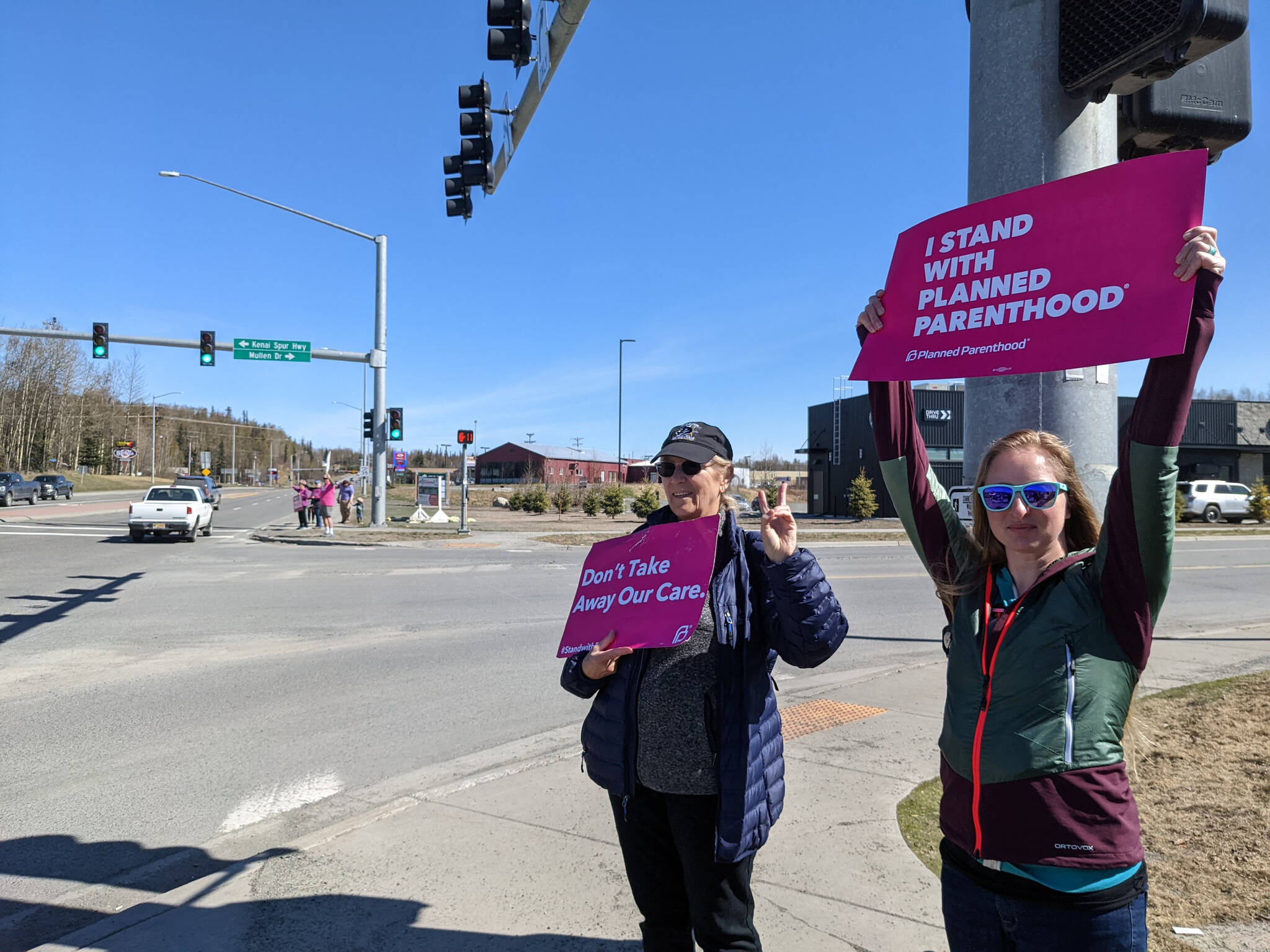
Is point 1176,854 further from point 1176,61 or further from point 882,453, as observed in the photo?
point 1176,61

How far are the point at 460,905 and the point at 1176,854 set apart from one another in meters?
3.06

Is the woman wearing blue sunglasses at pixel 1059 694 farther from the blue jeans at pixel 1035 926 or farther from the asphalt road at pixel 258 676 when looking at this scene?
the asphalt road at pixel 258 676

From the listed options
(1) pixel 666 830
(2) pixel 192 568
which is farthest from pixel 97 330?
(1) pixel 666 830

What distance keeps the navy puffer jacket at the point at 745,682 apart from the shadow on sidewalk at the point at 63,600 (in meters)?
9.51

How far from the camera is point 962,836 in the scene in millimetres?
1892

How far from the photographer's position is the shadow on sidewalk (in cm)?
982

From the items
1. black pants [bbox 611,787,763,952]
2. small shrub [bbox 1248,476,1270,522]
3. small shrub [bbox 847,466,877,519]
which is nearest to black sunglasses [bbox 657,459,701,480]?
black pants [bbox 611,787,763,952]

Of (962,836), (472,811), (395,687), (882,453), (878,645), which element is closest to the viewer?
(962,836)

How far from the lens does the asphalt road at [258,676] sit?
4586 millimetres

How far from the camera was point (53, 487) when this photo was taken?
171 feet

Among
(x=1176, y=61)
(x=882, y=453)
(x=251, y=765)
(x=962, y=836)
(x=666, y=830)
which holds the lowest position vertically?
(x=251, y=765)

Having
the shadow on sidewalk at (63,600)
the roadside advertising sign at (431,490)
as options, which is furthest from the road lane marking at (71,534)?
the roadside advertising sign at (431,490)

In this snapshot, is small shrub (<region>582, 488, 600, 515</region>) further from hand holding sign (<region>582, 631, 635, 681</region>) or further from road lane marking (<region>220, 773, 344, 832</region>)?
hand holding sign (<region>582, 631, 635, 681</region>)

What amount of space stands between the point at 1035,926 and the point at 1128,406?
154 feet
